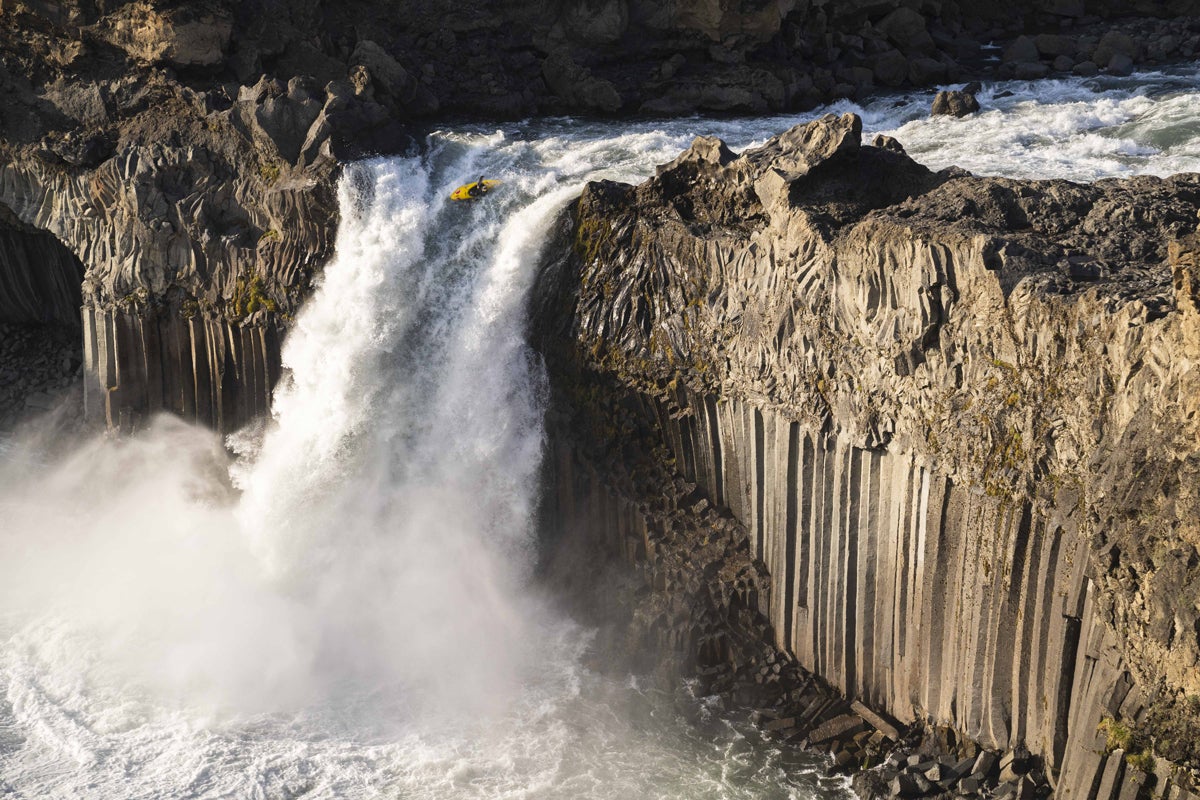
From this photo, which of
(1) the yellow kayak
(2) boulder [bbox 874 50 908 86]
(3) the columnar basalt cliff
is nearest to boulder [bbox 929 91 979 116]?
(2) boulder [bbox 874 50 908 86]

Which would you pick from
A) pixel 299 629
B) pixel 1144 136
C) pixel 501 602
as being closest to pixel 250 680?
pixel 299 629

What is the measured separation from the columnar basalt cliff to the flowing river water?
5.32 ft

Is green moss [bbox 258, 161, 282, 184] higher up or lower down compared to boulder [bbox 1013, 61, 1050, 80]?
lower down

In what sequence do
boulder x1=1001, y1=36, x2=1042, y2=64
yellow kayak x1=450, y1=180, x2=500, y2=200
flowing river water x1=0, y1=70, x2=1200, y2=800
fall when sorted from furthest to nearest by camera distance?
1. boulder x1=1001, y1=36, x2=1042, y2=64
2. yellow kayak x1=450, y1=180, x2=500, y2=200
3. flowing river water x1=0, y1=70, x2=1200, y2=800

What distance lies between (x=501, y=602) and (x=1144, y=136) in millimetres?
13397

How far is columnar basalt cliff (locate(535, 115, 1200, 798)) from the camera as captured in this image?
11750 millimetres

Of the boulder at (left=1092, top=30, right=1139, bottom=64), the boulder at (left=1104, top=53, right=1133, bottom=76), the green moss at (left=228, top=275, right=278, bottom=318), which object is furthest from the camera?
the boulder at (left=1092, top=30, right=1139, bottom=64)

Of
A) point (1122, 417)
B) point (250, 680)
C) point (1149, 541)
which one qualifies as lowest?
point (250, 680)

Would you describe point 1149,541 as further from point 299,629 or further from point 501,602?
point 299,629

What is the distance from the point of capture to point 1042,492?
1273 centimetres

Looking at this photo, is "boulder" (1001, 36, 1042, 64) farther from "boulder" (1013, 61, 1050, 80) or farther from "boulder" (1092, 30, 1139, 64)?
"boulder" (1092, 30, 1139, 64)

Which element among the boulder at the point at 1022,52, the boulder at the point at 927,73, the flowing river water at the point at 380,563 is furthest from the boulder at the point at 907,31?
the flowing river water at the point at 380,563

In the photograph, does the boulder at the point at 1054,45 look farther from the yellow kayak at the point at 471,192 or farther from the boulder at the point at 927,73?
the yellow kayak at the point at 471,192

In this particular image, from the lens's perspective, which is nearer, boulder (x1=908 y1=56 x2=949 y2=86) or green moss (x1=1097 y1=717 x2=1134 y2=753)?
green moss (x1=1097 y1=717 x2=1134 y2=753)
